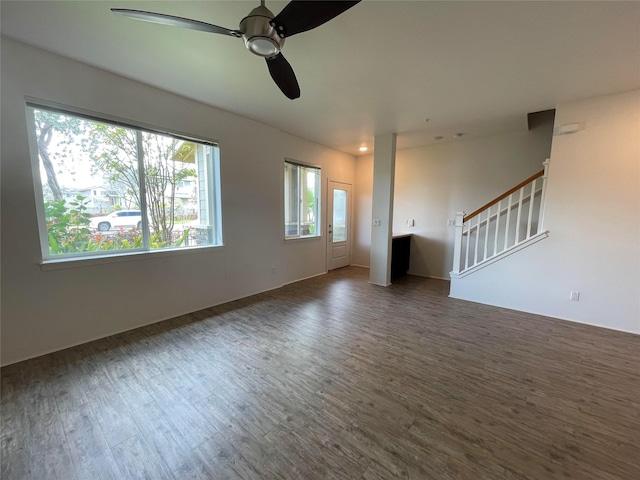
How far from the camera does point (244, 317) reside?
338 centimetres

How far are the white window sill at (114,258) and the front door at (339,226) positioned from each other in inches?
117

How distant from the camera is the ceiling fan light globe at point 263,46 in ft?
5.23

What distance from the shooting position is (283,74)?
1.97m

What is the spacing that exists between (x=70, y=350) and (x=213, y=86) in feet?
10.5

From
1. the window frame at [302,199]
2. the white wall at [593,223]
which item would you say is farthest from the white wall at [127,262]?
the white wall at [593,223]

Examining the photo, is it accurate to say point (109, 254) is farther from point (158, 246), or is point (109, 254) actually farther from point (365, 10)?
point (365, 10)

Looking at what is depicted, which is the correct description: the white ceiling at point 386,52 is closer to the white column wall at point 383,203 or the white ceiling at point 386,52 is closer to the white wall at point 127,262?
the white wall at point 127,262

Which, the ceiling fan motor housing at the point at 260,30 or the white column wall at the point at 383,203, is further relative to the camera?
the white column wall at the point at 383,203

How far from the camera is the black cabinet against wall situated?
17.2ft

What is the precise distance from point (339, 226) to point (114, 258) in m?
4.46

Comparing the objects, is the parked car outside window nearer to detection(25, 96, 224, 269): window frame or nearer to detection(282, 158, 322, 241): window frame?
detection(25, 96, 224, 269): window frame

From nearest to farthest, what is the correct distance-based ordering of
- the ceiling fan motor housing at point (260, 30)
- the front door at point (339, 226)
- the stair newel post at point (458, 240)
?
the ceiling fan motor housing at point (260, 30)
the stair newel post at point (458, 240)
the front door at point (339, 226)

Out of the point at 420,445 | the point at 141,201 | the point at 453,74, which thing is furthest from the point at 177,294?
the point at 453,74

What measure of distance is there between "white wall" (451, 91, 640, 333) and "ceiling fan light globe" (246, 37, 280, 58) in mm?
3761
